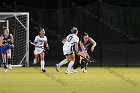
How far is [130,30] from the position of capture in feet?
92.1

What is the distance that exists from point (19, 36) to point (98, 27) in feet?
13.0

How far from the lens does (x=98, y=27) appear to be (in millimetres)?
27359

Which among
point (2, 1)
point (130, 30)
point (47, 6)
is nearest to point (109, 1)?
point (47, 6)

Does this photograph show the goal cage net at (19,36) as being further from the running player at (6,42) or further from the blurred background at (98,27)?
the running player at (6,42)

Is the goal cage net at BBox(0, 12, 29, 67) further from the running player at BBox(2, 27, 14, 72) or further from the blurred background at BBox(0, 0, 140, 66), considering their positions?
the running player at BBox(2, 27, 14, 72)

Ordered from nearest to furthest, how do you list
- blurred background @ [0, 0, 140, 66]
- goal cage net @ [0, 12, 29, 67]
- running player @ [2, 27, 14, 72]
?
running player @ [2, 27, 14, 72] < goal cage net @ [0, 12, 29, 67] < blurred background @ [0, 0, 140, 66]

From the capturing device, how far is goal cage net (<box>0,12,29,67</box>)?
2673 centimetres

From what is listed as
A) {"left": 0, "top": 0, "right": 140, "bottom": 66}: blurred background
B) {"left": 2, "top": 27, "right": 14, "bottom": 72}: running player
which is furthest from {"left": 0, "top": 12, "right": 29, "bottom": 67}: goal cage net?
{"left": 2, "top": 27, "right": 14, "bottom": 72}: running player

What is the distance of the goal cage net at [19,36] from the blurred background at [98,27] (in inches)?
15.5

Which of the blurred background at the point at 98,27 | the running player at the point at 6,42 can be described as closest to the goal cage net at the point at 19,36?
the blurred background at the point at 98,27

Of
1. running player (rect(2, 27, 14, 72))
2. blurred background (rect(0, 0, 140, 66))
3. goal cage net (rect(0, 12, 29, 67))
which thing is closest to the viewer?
running player (rect(2, 27, 14, 72))

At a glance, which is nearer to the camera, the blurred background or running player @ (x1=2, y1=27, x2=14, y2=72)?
running player @ (x1=2, y1=27, x2=14, y2=72)

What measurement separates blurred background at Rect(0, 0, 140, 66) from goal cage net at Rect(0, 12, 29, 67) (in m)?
0.39

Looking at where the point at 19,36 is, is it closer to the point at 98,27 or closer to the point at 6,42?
the point at 6,42
